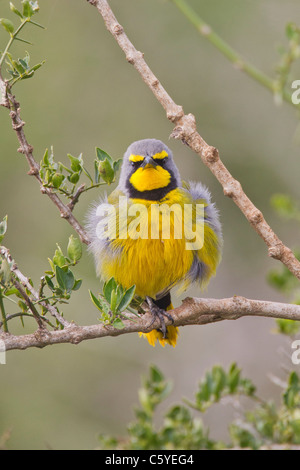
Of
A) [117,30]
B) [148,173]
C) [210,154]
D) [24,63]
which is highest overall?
[148,173]

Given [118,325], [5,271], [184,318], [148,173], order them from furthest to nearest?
[148,173], [184,318], [118,325], [5,271]

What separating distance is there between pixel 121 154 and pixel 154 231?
3996 millimetres

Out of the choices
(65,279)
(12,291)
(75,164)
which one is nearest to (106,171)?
(75,164)

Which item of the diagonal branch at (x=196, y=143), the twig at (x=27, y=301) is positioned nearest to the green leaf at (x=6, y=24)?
the diagonal branch at (x=196, y=143)

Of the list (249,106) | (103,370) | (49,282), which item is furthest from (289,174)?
(49,282)

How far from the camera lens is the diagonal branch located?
2.38 metres

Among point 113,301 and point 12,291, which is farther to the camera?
point 113,301

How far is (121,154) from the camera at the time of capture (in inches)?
275

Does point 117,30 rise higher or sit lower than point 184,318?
higher

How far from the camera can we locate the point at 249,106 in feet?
23.4

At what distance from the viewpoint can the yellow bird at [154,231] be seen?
121 inches

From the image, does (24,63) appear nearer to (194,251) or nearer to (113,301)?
(113,301)

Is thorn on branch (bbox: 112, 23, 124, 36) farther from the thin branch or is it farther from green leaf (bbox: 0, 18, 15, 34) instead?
the thin branch

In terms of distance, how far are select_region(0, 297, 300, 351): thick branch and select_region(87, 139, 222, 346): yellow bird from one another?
0.57ft
